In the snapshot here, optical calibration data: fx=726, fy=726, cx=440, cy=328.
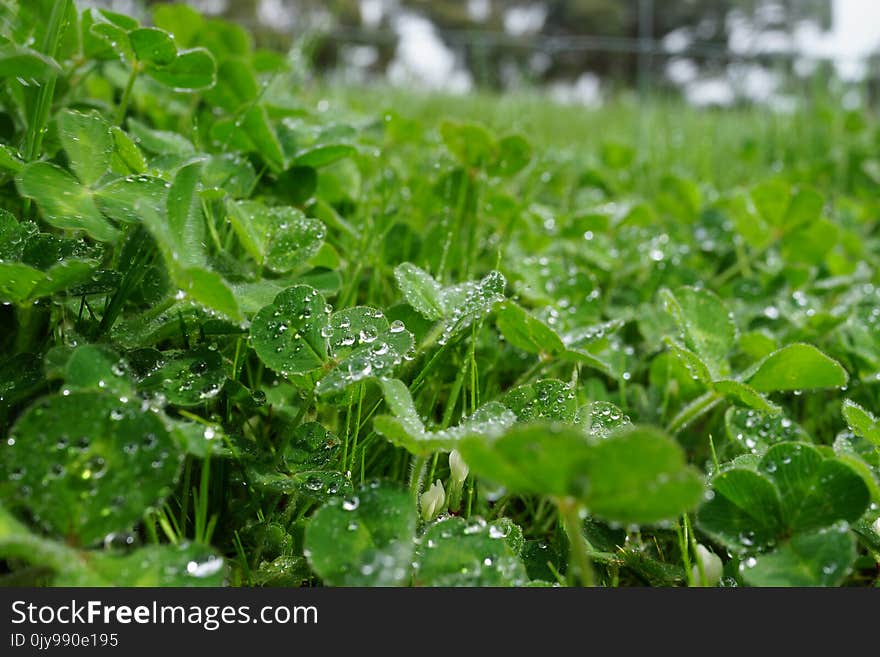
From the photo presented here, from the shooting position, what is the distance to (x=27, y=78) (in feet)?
2.94

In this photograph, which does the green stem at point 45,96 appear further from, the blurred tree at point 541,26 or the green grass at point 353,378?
the blurred tree at point 541,26

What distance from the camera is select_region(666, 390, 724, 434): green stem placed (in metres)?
0.98

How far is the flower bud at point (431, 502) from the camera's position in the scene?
0.79 metres

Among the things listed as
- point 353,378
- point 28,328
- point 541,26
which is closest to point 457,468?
point 353,378

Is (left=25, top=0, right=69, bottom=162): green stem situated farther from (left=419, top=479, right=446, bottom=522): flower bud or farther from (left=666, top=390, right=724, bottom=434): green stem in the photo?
(left=666, top=390, right=724, bottom=434): green stem

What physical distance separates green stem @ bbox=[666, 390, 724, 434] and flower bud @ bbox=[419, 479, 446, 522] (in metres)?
0.39

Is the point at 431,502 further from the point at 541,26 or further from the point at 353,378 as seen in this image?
the point at 541,26

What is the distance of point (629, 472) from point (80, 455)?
0.44 m

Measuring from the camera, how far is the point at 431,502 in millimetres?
792

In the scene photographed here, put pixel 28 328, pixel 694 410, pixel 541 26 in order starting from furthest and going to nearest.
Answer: pixel 541 26, pixel 694 410, pixel 28 328

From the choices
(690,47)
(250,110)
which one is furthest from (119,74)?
(690,47)

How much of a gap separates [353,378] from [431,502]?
0.17 meters

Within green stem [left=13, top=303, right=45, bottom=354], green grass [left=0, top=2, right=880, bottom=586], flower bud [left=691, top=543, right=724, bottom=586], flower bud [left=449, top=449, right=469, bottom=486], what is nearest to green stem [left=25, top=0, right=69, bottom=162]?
green grass [left=0, top=2, right=880, bottom=586]

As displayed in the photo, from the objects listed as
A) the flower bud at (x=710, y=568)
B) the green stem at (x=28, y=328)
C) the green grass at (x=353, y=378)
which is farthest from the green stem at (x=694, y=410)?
the green stem at (x=28, y=328)
